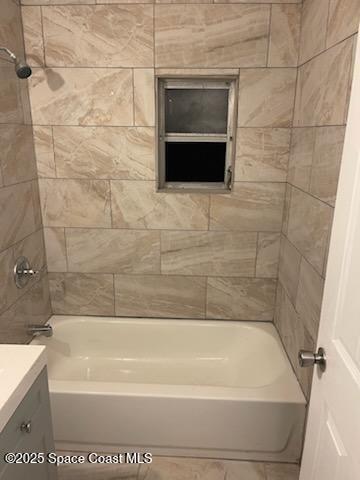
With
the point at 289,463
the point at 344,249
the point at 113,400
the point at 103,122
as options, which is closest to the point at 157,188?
the point at 103,122

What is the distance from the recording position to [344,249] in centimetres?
88

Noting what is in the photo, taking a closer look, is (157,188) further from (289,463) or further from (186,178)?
(289,463)

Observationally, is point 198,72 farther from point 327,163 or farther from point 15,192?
point 15,192

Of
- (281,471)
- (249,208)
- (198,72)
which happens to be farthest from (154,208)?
Answer: (281,471)

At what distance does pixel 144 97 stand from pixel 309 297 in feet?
4.59

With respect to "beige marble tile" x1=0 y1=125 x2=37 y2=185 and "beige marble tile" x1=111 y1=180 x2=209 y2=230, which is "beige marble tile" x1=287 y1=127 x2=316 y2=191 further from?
"beige marble tile" x1=0 y1=125 x2=37 y2=185

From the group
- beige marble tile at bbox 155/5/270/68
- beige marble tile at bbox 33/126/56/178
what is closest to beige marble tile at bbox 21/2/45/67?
beige marble tile at bbox 33/126/56/178

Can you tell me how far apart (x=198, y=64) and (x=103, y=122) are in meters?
0.63

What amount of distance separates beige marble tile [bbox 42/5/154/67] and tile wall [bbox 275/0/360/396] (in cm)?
86

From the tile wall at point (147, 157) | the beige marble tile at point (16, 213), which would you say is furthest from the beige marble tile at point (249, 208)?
the beige marble tile at point (16, 213)

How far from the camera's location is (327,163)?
4.74 feet

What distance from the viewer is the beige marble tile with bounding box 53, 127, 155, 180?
2041mm

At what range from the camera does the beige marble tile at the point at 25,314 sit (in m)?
1.81

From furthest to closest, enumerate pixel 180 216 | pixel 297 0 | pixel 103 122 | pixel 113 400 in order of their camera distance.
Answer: pixel 180 216
pixel 103 122
pixel 297 0
pixel 113 400
